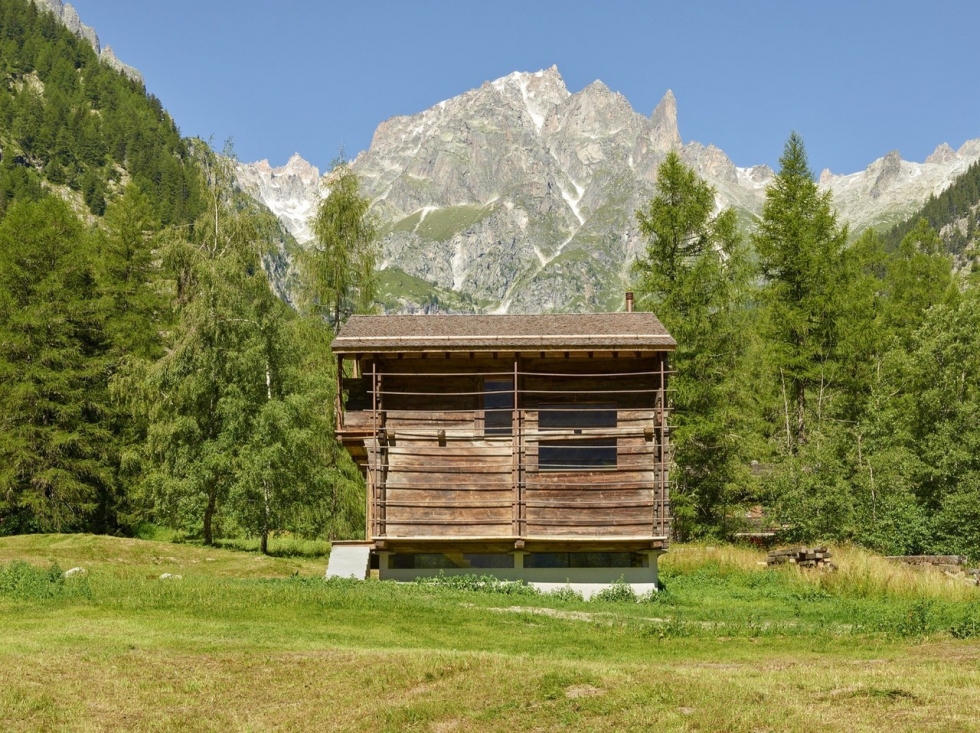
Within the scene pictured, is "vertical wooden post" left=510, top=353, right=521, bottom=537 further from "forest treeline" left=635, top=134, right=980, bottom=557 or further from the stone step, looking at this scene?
"forest treeline" left=635, top=134, right=980, bottom=557

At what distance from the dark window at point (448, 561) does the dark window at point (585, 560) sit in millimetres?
747

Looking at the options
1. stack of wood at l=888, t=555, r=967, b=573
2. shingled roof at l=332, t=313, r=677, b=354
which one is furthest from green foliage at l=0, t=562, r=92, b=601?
stack of wood at l=888, t=555, r=967, b=573

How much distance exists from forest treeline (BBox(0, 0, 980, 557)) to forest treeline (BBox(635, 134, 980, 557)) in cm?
11

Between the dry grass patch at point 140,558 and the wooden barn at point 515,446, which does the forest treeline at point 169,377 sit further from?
the wooden barn at point 515,446

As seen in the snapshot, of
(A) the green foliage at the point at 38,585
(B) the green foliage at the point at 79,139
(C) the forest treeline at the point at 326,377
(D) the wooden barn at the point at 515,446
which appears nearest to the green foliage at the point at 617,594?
(D) the wooden barn at the point at 515,446

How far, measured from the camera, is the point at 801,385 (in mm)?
46875

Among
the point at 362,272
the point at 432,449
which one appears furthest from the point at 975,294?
the point at 432,449

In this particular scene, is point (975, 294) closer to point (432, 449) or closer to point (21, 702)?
point (432, 449)

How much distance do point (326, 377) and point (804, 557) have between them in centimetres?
2093

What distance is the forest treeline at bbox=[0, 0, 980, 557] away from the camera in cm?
3788

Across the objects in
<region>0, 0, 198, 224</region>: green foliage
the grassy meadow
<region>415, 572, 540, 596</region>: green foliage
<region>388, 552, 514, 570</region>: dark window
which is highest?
<region>0, 0, 198, 224</region>: green foliage

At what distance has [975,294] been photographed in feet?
161

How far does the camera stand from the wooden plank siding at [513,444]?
28.0 meters

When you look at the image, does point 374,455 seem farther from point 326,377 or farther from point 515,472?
point 326,377
